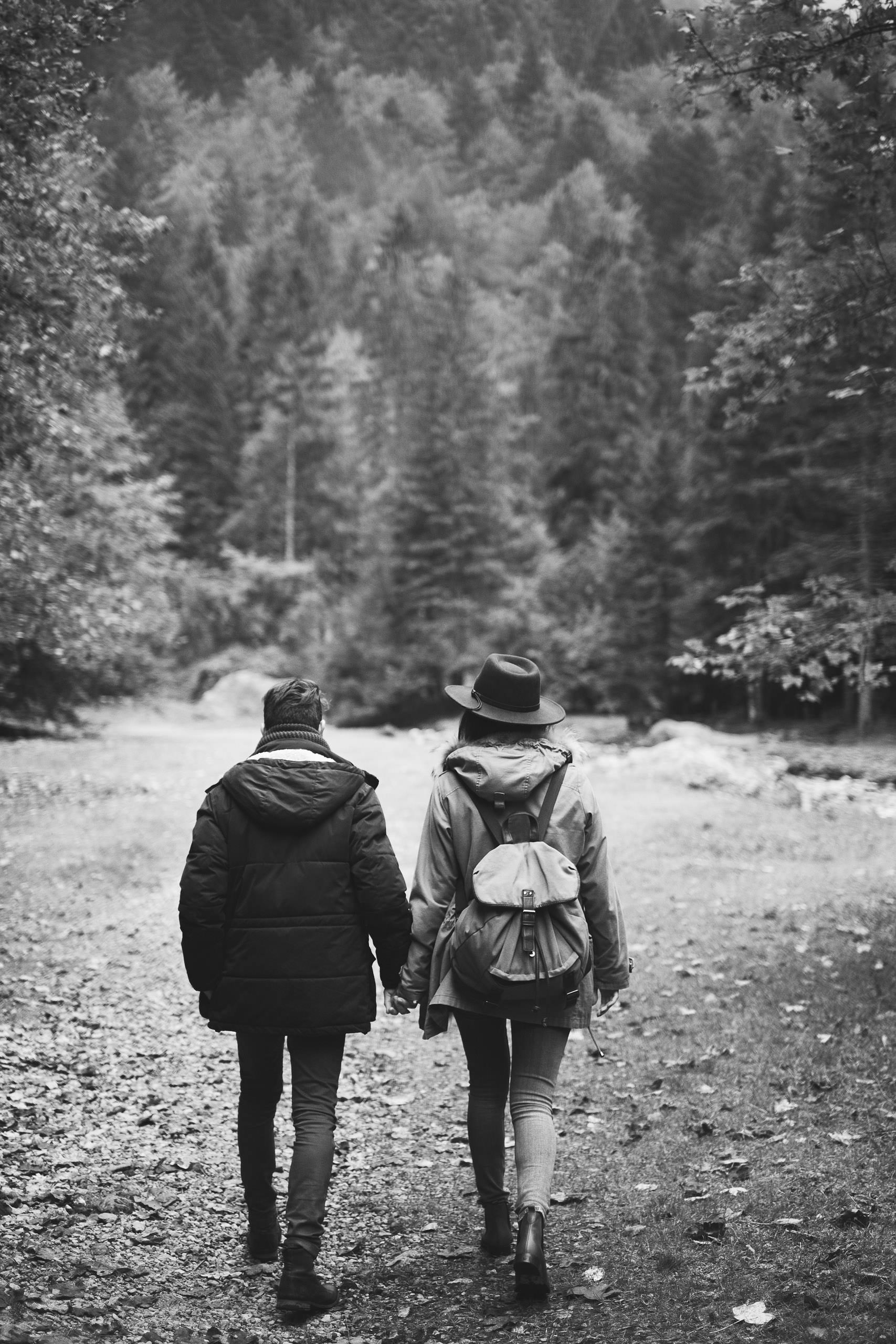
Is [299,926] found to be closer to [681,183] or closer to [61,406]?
[61,406]

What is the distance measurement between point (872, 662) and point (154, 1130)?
623 centimetres

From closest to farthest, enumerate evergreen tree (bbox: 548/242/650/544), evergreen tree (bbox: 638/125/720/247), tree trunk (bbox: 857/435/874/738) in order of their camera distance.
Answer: tree trunk (bbox: 857/435/874/738), evergreen tree (bbox: 548/242/650/544), evergreen tree (bbox: 638/125/720/247)

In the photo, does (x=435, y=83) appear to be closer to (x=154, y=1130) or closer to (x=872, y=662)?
(x=872, y=662)

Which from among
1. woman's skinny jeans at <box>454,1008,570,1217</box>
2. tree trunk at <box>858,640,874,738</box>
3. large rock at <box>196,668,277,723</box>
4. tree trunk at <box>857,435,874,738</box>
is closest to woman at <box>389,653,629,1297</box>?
woman's skinny jeans at <box>454,1008,570,1217</box>

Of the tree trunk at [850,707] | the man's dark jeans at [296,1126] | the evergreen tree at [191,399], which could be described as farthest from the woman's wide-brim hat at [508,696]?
the evergreen tree at [191,399]

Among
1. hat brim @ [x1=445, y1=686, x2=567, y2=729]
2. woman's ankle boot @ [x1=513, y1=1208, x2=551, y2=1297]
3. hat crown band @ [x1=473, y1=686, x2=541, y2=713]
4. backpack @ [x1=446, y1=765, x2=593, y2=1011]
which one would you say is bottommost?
woman's ankle boot @ [x1=513, y1=1208, x2=551, y2=1297]

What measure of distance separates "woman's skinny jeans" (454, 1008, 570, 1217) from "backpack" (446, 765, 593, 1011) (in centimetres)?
20

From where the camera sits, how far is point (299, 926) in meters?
3.59

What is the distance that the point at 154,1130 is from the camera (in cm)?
521

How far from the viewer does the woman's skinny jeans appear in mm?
3523

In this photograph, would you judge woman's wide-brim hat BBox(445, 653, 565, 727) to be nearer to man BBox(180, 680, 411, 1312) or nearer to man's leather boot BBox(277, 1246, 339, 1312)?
man BBox(180, 680, 411, 1312)

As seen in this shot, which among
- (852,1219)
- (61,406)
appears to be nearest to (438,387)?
(61,406)

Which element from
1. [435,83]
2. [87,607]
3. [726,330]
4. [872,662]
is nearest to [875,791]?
[872,662]

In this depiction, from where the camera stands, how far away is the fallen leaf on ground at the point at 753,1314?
326cm
